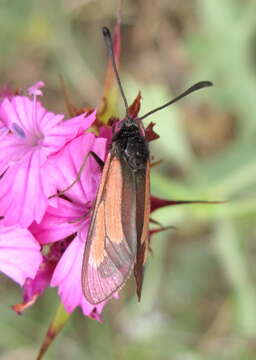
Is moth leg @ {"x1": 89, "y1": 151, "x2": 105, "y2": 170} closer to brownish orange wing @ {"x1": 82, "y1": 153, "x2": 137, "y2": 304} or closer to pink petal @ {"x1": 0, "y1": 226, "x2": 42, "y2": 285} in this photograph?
brownish orange wing @ {"x1": 82, "y1": 153, "x2": 137, "y2": 304}

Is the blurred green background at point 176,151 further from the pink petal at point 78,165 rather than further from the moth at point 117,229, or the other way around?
the moth at point 117,229

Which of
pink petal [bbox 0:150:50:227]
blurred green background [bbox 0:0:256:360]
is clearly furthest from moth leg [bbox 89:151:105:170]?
blurred green background [bbox 0:0:256:360]

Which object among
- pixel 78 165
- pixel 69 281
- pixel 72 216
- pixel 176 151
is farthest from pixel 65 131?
pixel 176 151

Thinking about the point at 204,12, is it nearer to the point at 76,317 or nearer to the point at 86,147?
the point at 76,317

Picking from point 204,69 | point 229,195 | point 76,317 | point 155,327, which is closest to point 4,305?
point 76,317

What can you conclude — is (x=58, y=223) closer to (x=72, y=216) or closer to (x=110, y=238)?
(x=72, y=216)

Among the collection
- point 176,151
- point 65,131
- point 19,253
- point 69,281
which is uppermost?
point 65,131
